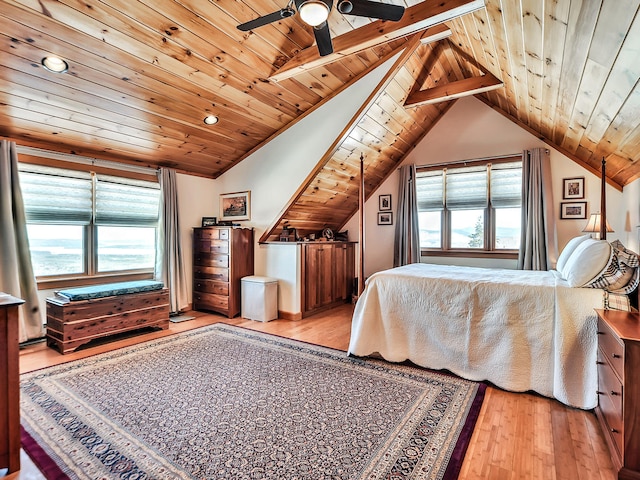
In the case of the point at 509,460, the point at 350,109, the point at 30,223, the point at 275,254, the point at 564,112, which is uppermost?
the point at 350,109

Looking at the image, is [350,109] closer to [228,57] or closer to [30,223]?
[228,57]

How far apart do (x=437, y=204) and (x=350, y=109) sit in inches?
88.8

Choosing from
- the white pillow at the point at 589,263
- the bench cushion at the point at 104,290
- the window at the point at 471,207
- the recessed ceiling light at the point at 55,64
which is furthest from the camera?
the window at the point at 471,207

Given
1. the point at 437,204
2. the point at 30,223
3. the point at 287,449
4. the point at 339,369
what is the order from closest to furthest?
the point at 287,449 < the point at 339,369 < the point at 30,223 < the point at 437,204

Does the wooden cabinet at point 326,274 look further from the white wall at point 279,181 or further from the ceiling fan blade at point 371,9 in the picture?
the ceiling fan blade at point 371,9

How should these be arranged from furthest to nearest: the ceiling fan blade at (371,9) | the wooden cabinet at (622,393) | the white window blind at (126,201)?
1. the white window blind at (126,201)
2. the ceiling fan blade at (371,9)
3. the wooden cabinet at (622,393)

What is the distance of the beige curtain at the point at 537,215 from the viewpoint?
4215 mm

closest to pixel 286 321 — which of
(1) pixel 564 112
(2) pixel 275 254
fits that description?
(2) pixel 275 254

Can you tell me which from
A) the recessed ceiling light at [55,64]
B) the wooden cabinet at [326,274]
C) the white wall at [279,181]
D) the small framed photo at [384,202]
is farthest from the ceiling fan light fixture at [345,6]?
the small framed photo at [384,202]

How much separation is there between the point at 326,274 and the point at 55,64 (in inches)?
148

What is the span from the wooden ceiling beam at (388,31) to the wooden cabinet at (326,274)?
2.23 meters

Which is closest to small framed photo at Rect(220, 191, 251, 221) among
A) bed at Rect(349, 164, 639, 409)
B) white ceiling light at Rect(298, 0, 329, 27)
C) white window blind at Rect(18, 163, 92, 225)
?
white window blind at Rect(18, 163, 92, 225)

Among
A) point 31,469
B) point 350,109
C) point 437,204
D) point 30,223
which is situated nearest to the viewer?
point 31,469

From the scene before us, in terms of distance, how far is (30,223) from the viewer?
137 inches
